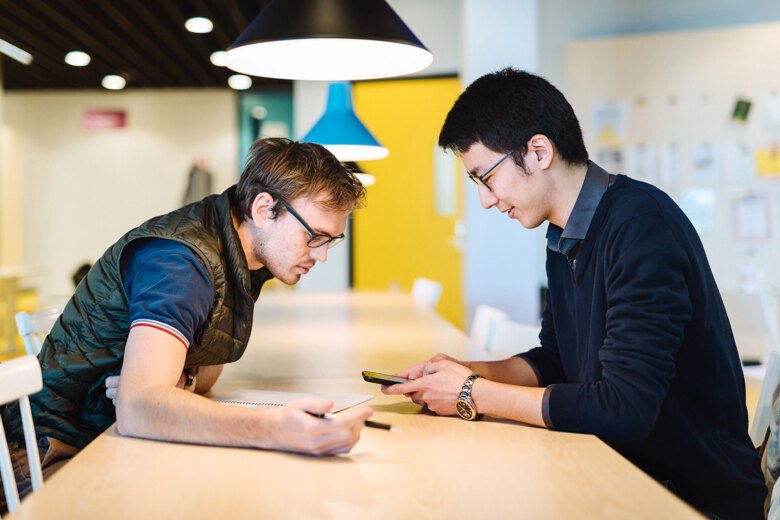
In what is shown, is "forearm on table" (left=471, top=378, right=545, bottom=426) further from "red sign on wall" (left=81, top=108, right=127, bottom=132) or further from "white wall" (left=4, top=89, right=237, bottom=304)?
"red sign on wall" (left=81, top=108, right=127, bottom=132)

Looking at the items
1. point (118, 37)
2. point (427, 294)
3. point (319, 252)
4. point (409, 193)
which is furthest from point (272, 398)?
point (118, 37)

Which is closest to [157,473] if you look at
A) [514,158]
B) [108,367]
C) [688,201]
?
[108,367]

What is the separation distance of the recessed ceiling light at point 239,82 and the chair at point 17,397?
25.5 feet

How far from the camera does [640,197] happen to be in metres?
1.62

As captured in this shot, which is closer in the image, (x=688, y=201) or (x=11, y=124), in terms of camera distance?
(x=688, y=201)

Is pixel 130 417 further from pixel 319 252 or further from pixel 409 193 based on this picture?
pixel 409 193

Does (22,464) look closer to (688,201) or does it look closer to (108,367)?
(108,367)

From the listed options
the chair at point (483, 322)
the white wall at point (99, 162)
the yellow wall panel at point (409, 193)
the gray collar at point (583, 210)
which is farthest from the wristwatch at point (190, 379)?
the white wall at point (99, 162)

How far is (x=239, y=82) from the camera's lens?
30.6 feet

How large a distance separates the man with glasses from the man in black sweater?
0.36 meters

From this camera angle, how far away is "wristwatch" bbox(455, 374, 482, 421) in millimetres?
1624

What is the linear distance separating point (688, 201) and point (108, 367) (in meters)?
4.84

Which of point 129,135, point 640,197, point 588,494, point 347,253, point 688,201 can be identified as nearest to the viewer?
point 588,494

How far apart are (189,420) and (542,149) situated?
0.93 meters
